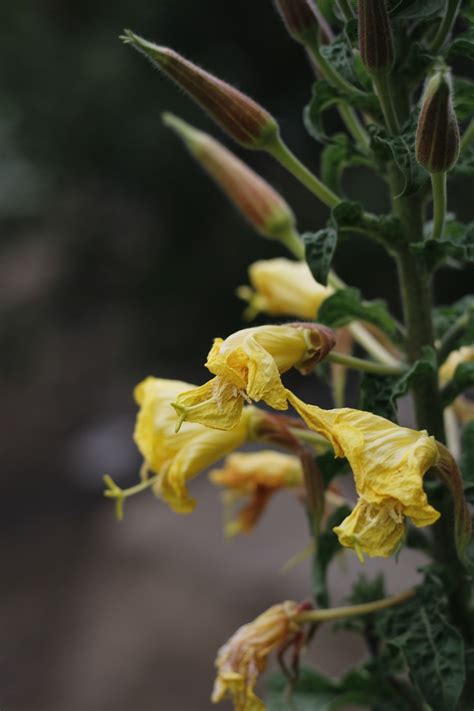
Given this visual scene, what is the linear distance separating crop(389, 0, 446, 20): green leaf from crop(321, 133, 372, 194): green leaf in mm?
155

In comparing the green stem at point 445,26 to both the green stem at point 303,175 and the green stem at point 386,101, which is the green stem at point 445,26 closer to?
the green stem at point 386,101

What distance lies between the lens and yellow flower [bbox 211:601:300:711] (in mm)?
913

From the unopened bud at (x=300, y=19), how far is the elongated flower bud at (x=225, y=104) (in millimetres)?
90

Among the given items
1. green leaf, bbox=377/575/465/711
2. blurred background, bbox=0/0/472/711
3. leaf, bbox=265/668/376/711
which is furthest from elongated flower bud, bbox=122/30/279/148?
blurred background, bbox=0/0/472/711

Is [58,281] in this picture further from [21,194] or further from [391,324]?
[391,324]

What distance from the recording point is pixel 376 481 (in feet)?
2.26

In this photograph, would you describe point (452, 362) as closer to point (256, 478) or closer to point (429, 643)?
point (256, 478)

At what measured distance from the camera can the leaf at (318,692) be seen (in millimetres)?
1047

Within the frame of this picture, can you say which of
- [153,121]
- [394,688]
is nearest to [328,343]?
[394,688]

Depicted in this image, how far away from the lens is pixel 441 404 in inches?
36.9

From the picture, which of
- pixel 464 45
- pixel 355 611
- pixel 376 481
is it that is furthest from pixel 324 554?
pixel 464 45

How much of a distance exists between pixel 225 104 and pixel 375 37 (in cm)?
17

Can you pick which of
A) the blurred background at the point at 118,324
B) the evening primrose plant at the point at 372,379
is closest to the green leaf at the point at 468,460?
the evening primrose plant at the point at 372,379

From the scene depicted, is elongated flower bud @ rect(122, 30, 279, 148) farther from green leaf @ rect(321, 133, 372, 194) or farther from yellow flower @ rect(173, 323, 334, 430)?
yellow flower @ rect(173, 323, 334, 430)
